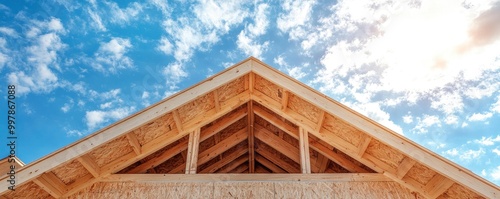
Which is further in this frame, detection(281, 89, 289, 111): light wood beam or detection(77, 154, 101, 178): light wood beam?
detection(281, 89, 289, 111): light wood beam

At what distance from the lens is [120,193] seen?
16.8 ft

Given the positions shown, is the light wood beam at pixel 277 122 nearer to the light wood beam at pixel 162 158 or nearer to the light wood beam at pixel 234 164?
the light wood beam at pixel 162 158

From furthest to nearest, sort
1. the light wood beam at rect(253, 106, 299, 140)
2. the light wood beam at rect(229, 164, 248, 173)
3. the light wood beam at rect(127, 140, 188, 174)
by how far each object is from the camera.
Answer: the light wood beam at rect(229, 164, 248, 173), the light wood beam at rect(253, 106, 299, 140), the light wood beam at rect(127, 140, 188, 174)

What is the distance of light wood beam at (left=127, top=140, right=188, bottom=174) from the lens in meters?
5.96

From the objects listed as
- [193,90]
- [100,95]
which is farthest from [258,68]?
[100,95]

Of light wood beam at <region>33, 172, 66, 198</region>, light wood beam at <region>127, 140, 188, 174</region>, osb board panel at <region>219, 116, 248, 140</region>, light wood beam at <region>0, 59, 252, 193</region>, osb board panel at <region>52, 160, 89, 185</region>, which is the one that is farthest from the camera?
osb board panel at <region>219, 116, 248, 140</region>

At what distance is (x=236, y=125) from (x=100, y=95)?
15115 mm

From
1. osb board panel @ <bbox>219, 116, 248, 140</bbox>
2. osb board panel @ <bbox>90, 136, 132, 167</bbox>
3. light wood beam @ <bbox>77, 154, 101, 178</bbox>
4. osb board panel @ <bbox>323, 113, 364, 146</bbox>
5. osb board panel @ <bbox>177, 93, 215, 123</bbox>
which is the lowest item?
light wood beam @ <bbox>77, 154, 101, 178</bbox>

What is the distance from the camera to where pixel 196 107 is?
18.9 feet

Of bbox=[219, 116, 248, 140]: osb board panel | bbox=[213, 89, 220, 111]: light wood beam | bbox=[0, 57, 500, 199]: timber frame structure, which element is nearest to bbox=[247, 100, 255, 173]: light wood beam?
bbox=[219, 116, 248, 140]: osb board panel

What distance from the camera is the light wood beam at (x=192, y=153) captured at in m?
5.35

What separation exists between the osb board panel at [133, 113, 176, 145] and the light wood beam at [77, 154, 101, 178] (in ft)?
2.42

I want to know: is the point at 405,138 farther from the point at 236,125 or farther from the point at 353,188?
the point at 236,125

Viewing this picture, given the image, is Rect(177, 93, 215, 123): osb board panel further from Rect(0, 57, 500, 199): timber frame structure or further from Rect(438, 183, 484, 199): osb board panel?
Rect(438, 183, 484, 199): osb board panel
